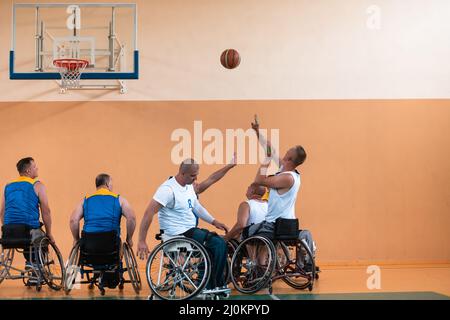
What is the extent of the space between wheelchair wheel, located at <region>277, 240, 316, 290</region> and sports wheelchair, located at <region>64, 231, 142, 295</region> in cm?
131

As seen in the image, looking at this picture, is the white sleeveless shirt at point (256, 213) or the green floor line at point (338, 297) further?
the white sleeveless shirt at point (256, 213)

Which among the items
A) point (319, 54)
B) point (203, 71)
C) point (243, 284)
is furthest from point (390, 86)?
point (243, 284)

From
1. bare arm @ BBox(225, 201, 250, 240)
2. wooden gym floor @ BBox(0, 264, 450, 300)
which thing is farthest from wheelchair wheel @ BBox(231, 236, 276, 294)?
bare arm @ BBox(225, 201, 250, 240)

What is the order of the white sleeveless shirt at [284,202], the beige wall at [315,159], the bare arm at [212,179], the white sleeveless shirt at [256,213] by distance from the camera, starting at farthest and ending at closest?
1. the beige wall at [315,159]
2. the white sleeveless shirt at [256,213]
3. the bare arm at [212,179]
4. the white sleeveless shirt at [284,202]

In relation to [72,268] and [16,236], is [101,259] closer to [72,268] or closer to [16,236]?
[72,268]

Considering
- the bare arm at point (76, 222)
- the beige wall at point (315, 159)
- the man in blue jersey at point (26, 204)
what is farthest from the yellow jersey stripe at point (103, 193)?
the beige wall at point (315, 159)

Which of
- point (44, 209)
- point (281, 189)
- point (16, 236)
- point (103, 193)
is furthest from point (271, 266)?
point (16, 236)

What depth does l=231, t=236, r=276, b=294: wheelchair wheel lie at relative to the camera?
253 inches

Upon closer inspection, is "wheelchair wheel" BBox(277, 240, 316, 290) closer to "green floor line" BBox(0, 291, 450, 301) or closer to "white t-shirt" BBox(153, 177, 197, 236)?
"green floor line" BBox(0, 291, 450, 301)

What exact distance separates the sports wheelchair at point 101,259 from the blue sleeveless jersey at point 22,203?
0.65m

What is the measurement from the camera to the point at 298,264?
682 cm

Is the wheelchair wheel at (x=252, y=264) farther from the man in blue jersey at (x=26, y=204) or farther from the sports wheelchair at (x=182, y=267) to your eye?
the man in blue jersey at (x=26, y=204)

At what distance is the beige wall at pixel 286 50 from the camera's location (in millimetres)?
9523
